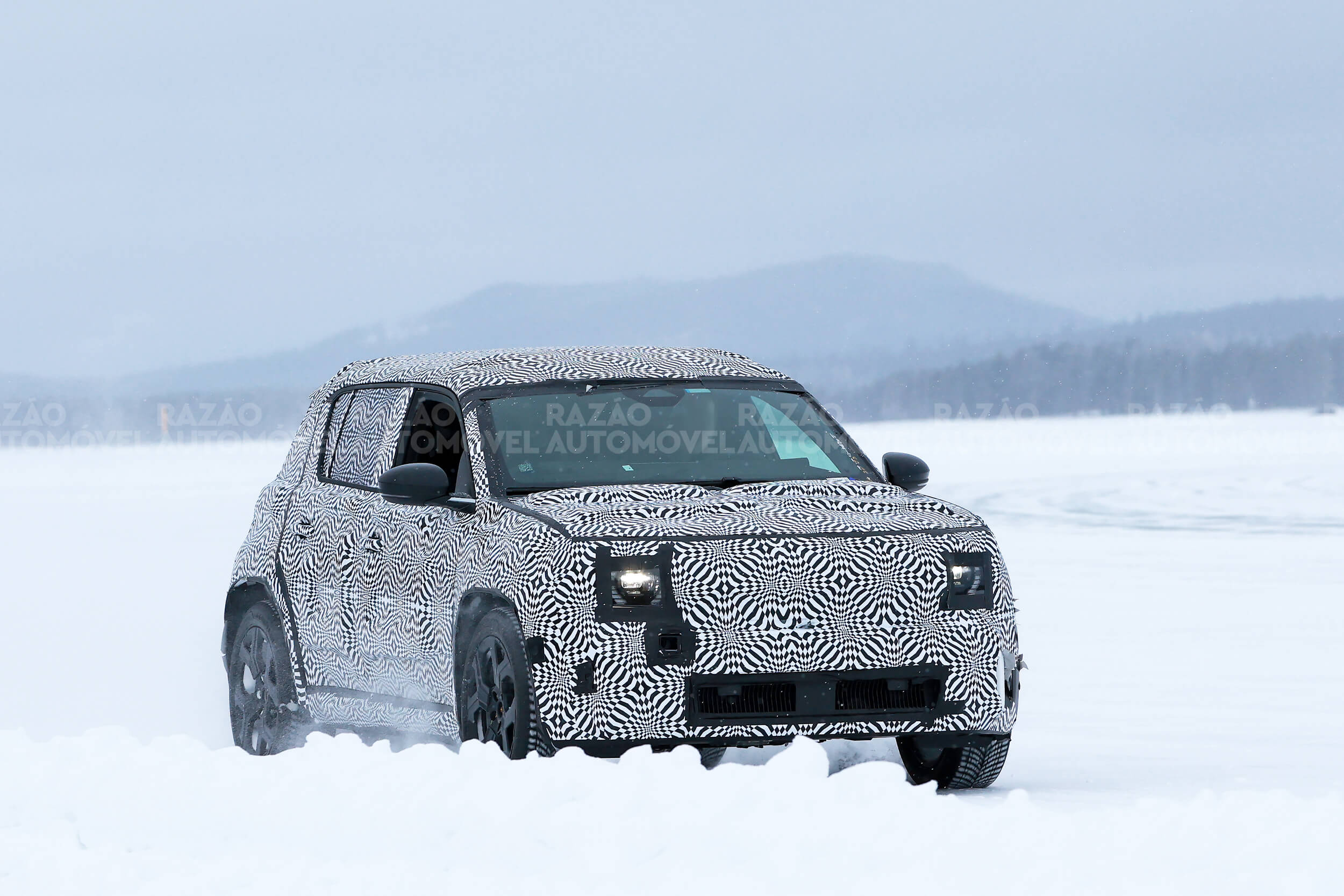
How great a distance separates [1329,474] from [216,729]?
26223 mm

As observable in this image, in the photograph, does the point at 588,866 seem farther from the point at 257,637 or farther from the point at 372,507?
the point at 257,637

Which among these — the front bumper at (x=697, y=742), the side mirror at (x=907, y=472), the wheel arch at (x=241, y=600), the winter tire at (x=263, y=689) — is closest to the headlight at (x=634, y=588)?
the front bumper at (x=697, y=742)

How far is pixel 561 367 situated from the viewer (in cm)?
829

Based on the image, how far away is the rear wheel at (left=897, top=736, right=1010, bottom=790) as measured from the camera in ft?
24.7

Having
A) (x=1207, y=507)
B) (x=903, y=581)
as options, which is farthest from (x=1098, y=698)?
(x=1207, y=507)

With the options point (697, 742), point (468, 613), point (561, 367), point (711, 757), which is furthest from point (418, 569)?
point (711, 757)

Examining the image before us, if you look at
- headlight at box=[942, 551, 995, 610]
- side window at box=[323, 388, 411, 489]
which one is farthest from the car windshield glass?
headlight at box=[942, 551, 995, 610]

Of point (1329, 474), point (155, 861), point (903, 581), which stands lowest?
point (1329, 474)

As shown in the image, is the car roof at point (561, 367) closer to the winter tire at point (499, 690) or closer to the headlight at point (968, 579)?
the winter tire at point (499, 690)

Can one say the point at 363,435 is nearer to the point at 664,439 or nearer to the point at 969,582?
the point at 664,439

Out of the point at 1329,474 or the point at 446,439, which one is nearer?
the point at 446,439

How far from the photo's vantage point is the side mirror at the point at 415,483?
749 centimetres

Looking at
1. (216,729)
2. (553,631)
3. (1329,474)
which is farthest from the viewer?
(1329,474)

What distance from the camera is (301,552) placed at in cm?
868
